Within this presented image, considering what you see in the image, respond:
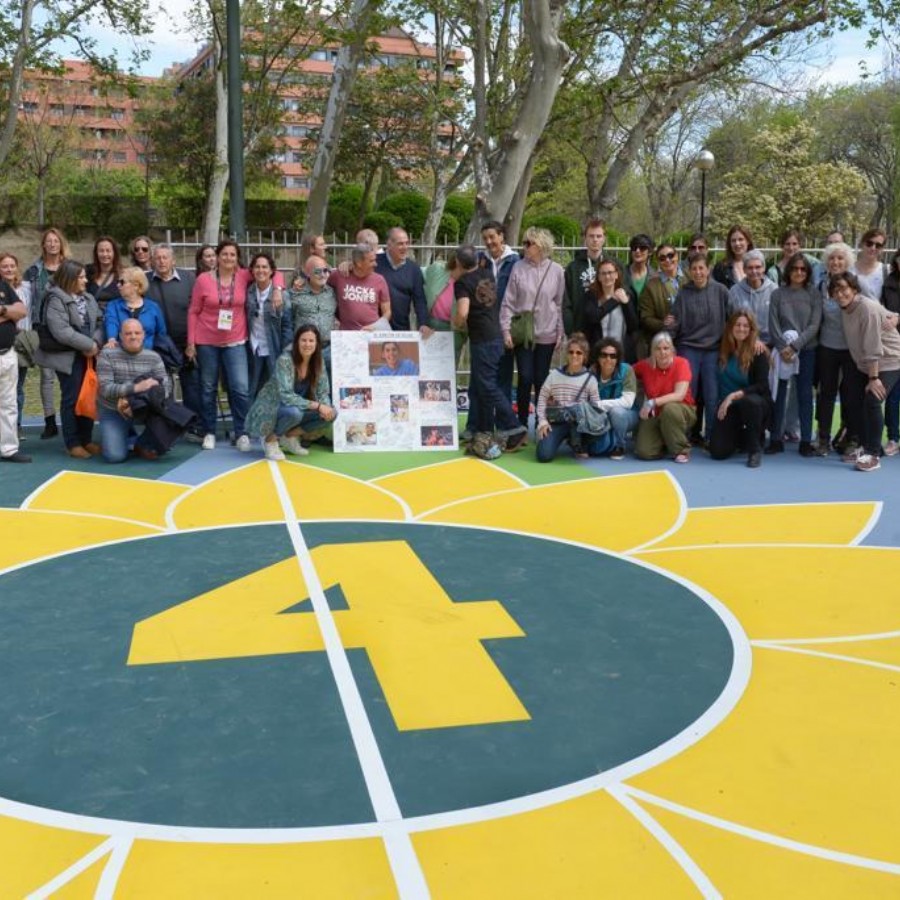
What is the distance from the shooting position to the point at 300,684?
167 inches

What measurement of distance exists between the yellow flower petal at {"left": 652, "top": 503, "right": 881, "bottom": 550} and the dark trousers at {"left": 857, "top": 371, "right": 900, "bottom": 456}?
56.1 inches

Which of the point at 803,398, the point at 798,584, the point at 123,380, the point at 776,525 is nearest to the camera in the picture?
the point at 798,584

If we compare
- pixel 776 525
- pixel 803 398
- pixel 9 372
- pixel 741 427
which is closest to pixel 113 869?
pixel 776 525

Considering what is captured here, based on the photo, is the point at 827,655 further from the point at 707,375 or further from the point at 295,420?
the point at 295,420

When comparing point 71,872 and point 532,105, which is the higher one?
point 532,105

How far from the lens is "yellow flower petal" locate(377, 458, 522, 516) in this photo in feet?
24.5

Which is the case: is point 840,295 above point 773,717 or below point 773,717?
above

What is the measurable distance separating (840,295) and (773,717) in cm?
537

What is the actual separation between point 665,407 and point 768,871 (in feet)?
19.7

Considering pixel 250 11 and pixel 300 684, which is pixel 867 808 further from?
pixel 250 11

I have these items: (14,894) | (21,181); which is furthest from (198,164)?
(14,894)

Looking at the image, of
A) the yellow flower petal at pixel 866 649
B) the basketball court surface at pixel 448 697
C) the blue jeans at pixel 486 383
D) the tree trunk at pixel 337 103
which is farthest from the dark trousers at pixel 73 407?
the yellow flower petal at pixel 866 649

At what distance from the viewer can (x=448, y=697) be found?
13.5 ft

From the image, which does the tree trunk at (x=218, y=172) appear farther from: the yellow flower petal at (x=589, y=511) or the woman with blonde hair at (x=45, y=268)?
the yellow flower petal at (x=589, y=511)
